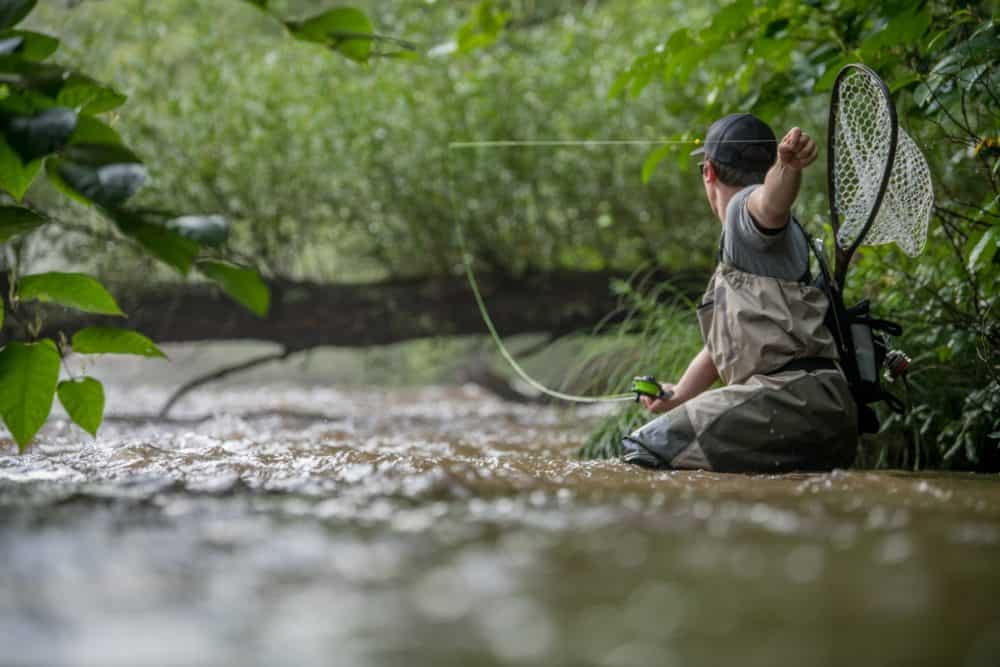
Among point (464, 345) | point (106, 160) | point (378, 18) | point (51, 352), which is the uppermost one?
point (378, 18)

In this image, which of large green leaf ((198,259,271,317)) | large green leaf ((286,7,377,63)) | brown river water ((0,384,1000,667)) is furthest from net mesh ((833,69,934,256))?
large green leaf ((198,259,271,317))

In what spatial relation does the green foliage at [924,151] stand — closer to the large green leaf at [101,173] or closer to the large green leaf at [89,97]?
the large green leaf at [89,97]

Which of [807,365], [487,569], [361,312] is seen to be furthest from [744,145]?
[361,312]

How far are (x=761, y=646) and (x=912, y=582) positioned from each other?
14.9 inches

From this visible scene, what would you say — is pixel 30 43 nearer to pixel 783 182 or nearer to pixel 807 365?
pixel 783 182

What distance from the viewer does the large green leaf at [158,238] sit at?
150 centimetres

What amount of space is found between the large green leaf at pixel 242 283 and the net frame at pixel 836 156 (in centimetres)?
201

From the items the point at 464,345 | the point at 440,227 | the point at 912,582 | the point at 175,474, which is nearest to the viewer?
the point at 912,582

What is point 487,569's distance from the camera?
1452 mm

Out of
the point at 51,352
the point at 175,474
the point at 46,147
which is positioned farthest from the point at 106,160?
the point at 175,474

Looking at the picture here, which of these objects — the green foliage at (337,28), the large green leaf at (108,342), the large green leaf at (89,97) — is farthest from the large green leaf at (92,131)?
the large green leaf at (108,342)

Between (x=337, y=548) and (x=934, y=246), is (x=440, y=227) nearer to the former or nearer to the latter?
(x=934, y=246)

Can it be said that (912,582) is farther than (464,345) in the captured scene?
No

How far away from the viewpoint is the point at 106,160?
4.97 ft
